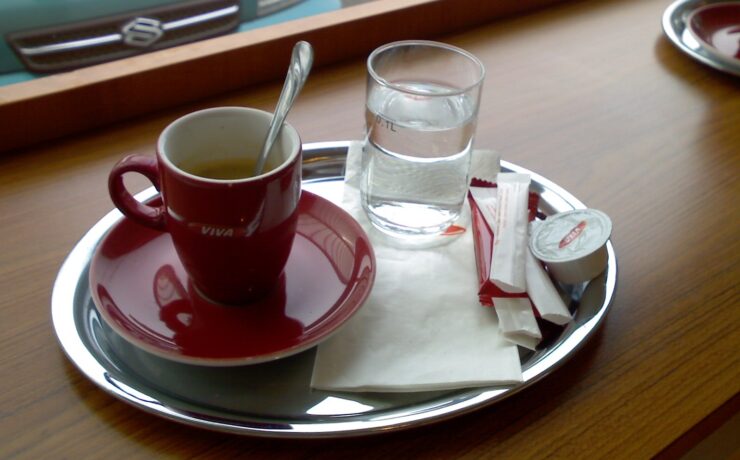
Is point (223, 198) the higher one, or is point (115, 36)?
point (223, 198)

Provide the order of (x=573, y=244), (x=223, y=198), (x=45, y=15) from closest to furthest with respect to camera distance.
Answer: (x=223, y=198) → (x=573, y=244) → (x=45, y=15)

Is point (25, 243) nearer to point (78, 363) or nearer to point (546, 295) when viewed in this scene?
point (78, 363)

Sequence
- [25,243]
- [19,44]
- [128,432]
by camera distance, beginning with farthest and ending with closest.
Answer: [19,44]
[25,243]
[128,432]

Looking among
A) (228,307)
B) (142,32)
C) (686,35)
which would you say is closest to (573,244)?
(228,307)

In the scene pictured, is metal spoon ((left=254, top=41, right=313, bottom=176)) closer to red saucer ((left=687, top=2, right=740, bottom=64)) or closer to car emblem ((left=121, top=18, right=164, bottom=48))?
red saucer ((left=687, top=2, right=740, bottom=64))

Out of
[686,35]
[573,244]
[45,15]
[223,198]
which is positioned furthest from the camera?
[45,15]

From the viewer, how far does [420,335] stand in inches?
17.3

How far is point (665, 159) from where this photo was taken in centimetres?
64

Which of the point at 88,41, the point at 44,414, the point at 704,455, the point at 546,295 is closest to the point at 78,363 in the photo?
the point at 44,414

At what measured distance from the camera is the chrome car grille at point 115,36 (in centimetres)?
97

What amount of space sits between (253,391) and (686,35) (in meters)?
0.66

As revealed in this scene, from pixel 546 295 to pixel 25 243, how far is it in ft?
1.12

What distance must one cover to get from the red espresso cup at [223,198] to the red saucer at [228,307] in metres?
0.02

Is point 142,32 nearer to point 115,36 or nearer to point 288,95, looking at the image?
point 115,36
